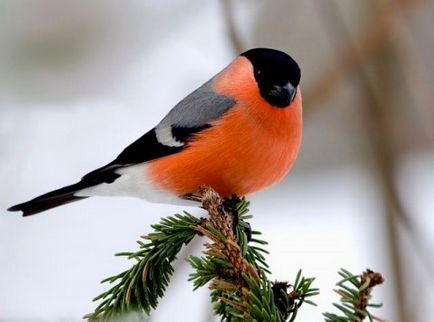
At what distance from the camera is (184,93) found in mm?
3277

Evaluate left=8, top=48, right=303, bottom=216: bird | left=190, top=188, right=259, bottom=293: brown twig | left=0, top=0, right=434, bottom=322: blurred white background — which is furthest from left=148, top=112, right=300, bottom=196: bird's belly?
left=0, top=0, right=434, bottom=322: blurred white background

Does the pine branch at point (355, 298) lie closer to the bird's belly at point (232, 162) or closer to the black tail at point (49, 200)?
the bird's belly at point (232, 162)

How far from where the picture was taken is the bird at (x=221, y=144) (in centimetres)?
177

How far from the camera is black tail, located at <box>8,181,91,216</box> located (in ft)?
6.40

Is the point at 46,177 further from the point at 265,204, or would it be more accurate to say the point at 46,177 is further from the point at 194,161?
the point at 194,161

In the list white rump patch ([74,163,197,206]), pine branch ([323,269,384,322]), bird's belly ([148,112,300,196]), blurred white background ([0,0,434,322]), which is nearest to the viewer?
pine branch ([323,269,384,322])

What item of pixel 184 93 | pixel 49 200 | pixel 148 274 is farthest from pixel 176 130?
pixel 184 93

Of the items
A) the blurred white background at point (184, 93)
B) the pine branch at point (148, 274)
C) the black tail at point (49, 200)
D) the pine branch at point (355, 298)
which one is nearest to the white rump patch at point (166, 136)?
the black tail at point (49, 200)

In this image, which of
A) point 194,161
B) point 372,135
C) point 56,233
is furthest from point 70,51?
point 194,161

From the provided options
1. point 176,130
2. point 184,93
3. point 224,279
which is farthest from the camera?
point 184,93

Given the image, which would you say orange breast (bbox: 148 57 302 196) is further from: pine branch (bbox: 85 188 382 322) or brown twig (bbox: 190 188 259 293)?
brown twig (bbox: 190 188 259 293)

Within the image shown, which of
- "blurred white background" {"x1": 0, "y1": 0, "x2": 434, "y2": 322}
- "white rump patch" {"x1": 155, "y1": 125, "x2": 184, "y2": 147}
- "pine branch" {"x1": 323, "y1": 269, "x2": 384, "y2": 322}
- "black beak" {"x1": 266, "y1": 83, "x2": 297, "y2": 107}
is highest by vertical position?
"blurred white background" {"x1": 0, "y1": 0, "x2": 434, "y2": 322}

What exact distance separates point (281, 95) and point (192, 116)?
24 centimetres

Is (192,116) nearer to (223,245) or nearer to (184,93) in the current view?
(223,245)
